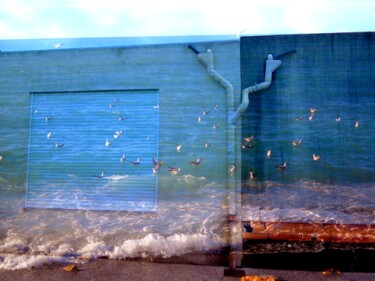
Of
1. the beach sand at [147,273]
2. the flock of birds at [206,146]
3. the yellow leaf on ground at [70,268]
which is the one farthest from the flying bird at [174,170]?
the yellow leaf on ground at [70,268]

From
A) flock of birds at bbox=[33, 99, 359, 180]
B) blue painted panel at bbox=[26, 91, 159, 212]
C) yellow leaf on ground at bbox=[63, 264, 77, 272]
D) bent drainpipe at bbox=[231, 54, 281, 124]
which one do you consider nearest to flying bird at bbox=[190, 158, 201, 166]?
flock of birds at bbox=[33, 99, 359, 180]

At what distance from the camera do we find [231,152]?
4977mm

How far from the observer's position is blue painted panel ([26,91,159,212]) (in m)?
5.14

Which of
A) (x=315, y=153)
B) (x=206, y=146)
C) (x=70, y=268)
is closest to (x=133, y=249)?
(x=70, y=268)

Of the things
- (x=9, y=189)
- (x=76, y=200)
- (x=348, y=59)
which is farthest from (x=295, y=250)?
(x=9, y=189)

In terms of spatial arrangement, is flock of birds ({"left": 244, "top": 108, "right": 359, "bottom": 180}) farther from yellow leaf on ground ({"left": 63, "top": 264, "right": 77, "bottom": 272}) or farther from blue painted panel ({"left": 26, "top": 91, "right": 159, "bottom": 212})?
yellow leaf on ground ({"left": 63, "top": 264, "right": 77, "bottom": 272})

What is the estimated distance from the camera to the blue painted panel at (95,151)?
202 inches

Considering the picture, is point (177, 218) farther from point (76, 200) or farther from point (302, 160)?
point (302, 160)

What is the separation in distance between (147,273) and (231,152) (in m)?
1.95

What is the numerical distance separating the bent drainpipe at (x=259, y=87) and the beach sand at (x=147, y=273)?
6.73 ft

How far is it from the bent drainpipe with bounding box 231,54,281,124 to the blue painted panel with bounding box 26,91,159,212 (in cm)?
119

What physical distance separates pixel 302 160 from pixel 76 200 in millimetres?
3268

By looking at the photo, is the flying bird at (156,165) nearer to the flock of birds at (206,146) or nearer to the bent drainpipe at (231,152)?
the flock of birds at (206,146)

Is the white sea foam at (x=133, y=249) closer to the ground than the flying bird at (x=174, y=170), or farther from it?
closer to the ground
